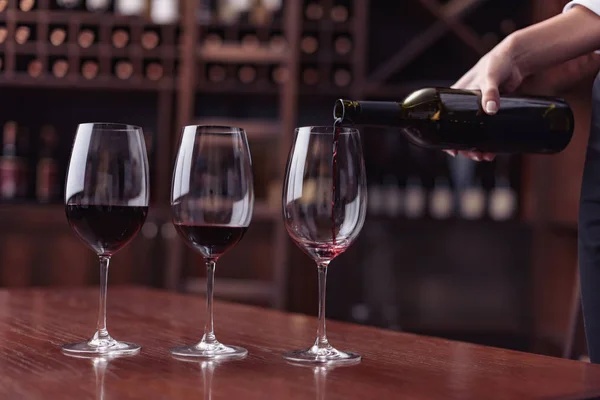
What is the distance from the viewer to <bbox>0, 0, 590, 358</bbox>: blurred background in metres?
2.99

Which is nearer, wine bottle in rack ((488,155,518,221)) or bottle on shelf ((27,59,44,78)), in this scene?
wine bottle in rack ((488,155,518,221))

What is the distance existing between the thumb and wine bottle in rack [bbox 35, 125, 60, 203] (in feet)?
7.95

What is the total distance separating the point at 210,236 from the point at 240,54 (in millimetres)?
2458

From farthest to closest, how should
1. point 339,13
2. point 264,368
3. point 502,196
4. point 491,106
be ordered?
point 339,13 → point 502,196 → point 491,106 → point 264,368

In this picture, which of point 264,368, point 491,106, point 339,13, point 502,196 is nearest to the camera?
point 264,368

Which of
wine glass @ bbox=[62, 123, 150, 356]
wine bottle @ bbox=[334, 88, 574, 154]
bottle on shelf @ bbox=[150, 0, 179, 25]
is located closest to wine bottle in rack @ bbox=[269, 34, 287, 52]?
bottle on shelf @ bbox=[150, 0, 179, 25]

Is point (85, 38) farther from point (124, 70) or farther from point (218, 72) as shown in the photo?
point (218, 72)

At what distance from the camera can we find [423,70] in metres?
3.20

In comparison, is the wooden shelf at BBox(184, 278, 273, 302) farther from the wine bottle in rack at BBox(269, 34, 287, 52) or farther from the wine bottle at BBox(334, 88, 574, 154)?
the wine bottle at BBox(334, 88, 574, 154)

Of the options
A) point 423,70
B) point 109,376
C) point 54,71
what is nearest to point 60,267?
point 54,71

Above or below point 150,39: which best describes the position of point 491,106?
below

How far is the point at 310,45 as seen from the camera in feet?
10.1

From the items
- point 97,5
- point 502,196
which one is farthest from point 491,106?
point 97,5

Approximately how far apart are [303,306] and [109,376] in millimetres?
2609
